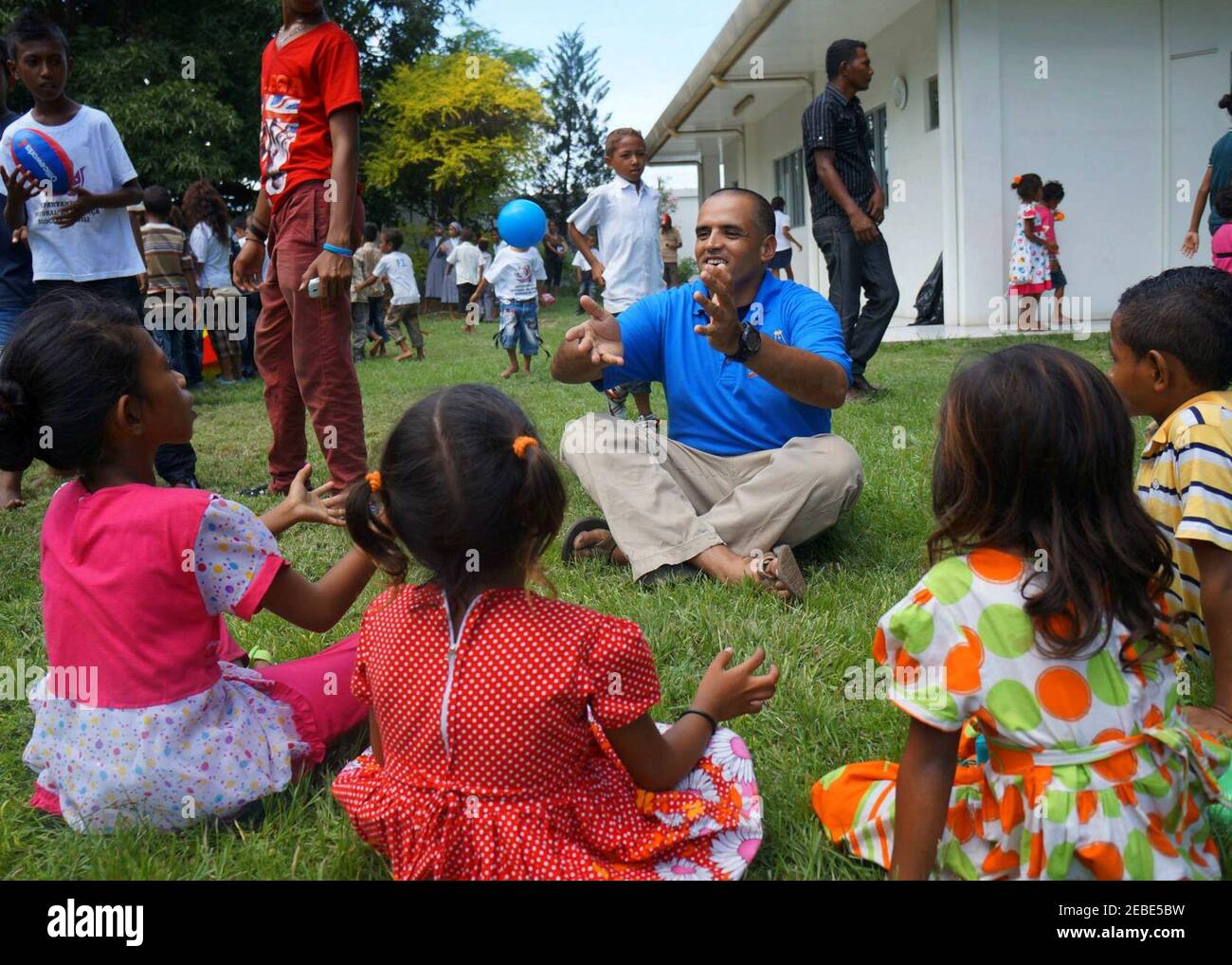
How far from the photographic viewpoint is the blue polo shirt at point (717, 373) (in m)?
3.54

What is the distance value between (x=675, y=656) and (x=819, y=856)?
93 centimetres

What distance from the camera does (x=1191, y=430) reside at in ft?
7.37

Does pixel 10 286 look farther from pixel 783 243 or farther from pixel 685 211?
pixel 685 211

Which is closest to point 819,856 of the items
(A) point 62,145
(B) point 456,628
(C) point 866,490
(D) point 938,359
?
(B) point 456,628

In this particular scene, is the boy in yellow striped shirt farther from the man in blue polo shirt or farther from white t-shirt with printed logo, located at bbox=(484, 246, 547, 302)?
white t-shirt with printed logo, located at bbox=(484, 246, 547, 302)

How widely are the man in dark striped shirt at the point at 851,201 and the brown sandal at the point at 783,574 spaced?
3749 mm

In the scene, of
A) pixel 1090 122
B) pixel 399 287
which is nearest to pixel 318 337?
pixel 1090 122

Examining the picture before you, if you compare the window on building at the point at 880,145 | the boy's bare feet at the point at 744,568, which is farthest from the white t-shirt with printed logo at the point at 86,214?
the window on building at the point at 880,145

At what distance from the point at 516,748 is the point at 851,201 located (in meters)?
5.61

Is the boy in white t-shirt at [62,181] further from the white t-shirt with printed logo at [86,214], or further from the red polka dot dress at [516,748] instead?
the red polka dot dress at [516,748]

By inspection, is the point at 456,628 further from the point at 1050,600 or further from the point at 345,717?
the point at 1050,600

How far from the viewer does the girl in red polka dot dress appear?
1653mm

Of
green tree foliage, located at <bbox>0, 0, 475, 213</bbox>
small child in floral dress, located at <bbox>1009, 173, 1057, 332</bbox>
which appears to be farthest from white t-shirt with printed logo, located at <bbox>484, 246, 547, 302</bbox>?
green tree foliage, located at <bbox>0, 0, 475, 213</bbox>

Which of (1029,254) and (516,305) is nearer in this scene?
(1029,254)
